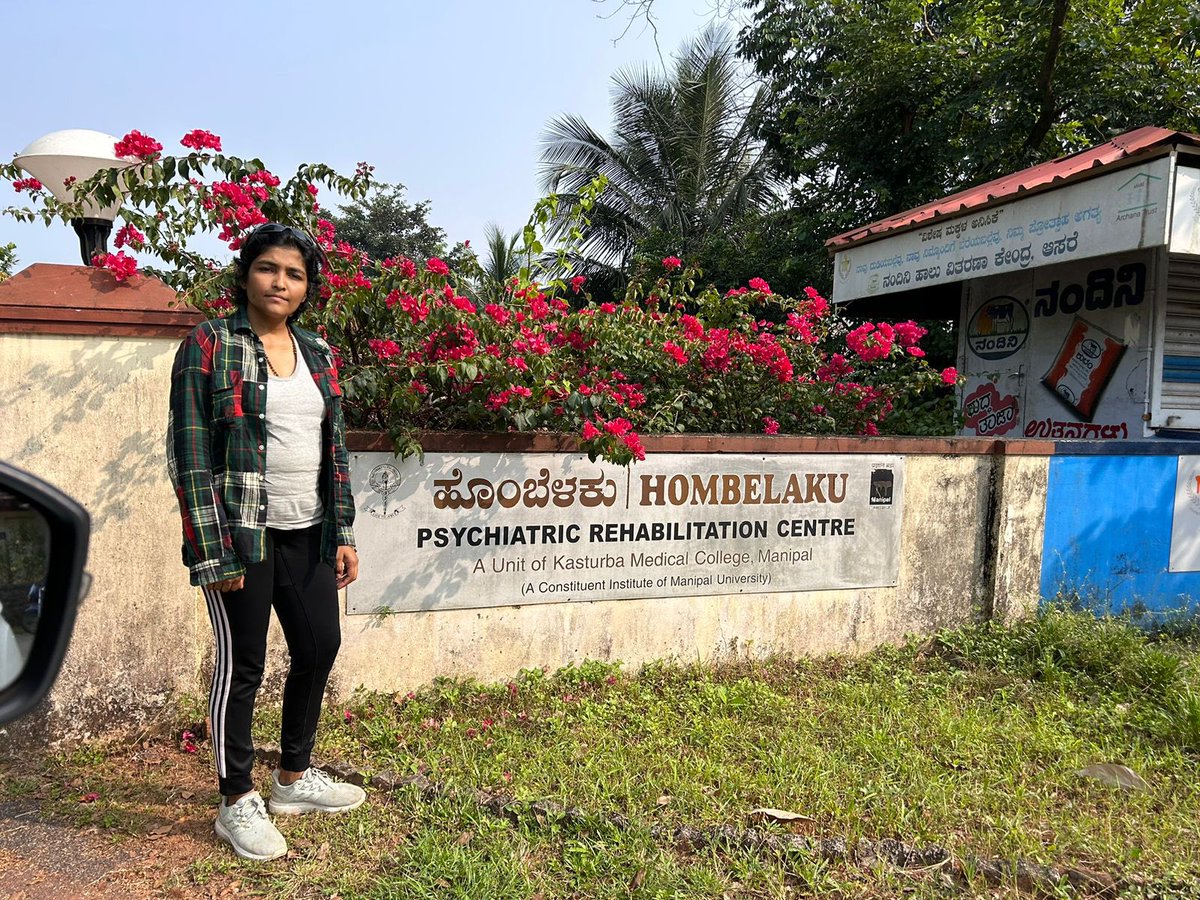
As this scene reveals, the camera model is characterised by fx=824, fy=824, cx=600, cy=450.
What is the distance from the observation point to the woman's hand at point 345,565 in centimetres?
264

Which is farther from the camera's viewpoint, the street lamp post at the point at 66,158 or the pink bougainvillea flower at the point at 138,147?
the street lamp post at the point at 66,158

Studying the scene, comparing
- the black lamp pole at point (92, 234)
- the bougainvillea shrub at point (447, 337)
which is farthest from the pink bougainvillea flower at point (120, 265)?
the black lamp pole at point (92, 234)

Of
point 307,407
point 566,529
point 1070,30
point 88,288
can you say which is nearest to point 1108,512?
point 566,529

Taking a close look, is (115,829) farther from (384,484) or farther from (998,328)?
(998,328)

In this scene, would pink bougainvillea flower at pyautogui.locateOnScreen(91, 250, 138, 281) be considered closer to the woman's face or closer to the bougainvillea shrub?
the bougainvillea shrub

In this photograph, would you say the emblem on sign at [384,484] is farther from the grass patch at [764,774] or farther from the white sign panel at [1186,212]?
the white sign panel at [1186,212]

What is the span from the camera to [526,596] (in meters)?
3.79

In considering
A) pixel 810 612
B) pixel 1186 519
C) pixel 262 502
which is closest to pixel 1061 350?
pixel 1186 519

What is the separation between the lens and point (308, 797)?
8.86 feet

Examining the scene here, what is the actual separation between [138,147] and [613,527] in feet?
8.30

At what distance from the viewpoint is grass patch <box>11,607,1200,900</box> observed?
244 centimetres

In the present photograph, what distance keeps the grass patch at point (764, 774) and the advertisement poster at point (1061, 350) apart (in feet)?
8.34

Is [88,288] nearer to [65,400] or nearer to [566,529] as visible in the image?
[65,400]

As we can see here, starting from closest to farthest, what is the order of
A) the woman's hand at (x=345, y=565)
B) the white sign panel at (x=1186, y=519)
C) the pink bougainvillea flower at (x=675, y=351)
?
the woman's hand at (x=345, y=565)
the pink bougainvillea flower at (x=675, y=351)
the white sign panel at (x=1186, y=519)
